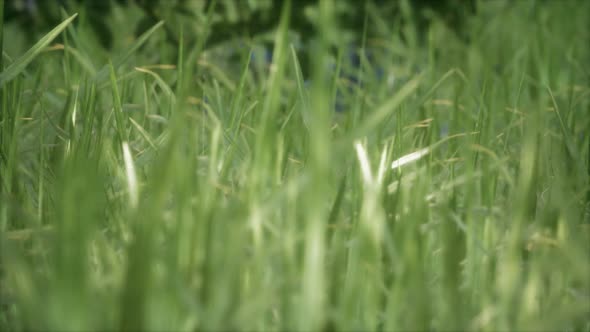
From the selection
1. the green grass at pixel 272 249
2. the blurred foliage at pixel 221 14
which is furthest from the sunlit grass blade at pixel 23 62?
the blurred foliage at pixel 221 14

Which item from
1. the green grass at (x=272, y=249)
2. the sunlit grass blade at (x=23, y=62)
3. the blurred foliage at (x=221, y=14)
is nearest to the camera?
the green grass at (x=272, y=249)

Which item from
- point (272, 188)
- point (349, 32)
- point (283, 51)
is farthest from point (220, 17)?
point (283, 51)

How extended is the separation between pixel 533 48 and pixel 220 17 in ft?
2.89

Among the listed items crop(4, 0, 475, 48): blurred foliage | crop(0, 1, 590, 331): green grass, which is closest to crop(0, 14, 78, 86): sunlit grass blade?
crop(0, 1, 590, 331): green grass

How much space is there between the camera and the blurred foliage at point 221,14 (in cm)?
169

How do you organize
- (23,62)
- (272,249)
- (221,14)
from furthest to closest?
1. (221,14)
2. (23,62)
3. (272,249)

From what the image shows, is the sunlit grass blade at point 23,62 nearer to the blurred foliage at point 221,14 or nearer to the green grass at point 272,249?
the green grass at point 272,249

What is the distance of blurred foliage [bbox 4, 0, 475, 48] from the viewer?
169 cm

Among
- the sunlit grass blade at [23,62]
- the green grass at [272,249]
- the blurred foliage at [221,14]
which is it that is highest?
the blurred foliage at [221,14]

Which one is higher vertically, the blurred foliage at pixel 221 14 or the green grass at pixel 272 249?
the blurred foliage at pixel 221 14

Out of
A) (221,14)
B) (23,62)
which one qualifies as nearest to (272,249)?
(23,62)

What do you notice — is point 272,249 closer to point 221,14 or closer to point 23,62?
point 23,62

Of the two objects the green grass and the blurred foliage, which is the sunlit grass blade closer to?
the green grass

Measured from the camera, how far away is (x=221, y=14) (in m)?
1.78
